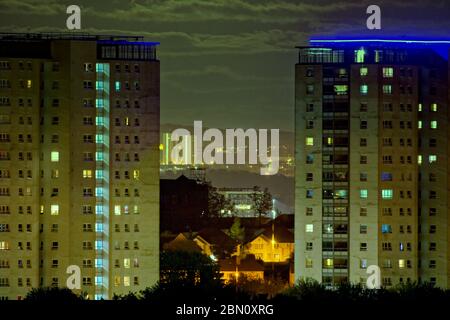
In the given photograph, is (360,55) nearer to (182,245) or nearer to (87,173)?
(87,173)

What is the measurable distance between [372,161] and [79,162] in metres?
16.0

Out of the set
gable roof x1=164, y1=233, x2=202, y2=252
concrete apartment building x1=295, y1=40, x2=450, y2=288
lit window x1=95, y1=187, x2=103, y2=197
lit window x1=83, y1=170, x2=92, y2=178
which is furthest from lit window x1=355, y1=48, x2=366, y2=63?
gable roof x1=164, y1=233, x2=202, y2=252

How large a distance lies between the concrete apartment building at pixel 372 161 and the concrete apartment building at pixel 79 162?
8554 mm

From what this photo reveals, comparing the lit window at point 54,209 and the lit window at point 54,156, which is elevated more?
the lit window at point 54,156

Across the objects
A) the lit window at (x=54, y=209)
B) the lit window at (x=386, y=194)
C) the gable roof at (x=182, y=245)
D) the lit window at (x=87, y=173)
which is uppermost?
the lit window at (x=87, y=173)

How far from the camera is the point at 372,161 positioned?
212 ft

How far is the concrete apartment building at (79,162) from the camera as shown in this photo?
62188 millimetres

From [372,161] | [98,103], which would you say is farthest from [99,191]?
[372,161]

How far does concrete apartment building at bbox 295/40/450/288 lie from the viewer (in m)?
64.1

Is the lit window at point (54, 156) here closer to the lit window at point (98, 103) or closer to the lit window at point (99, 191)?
the lit window at point (99, 191)

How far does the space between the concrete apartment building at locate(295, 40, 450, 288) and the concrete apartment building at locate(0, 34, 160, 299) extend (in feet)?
28.1

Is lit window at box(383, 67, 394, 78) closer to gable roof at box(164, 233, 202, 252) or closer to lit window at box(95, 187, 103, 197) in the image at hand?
lit window at box(95, 187, 103, 197)

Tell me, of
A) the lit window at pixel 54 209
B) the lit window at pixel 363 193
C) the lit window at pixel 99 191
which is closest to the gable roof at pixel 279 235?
the lit window at pixel 363 193

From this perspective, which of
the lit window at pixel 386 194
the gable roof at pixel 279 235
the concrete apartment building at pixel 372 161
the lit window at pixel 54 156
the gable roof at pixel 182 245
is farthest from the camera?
the gable roof at pixel 279 235
